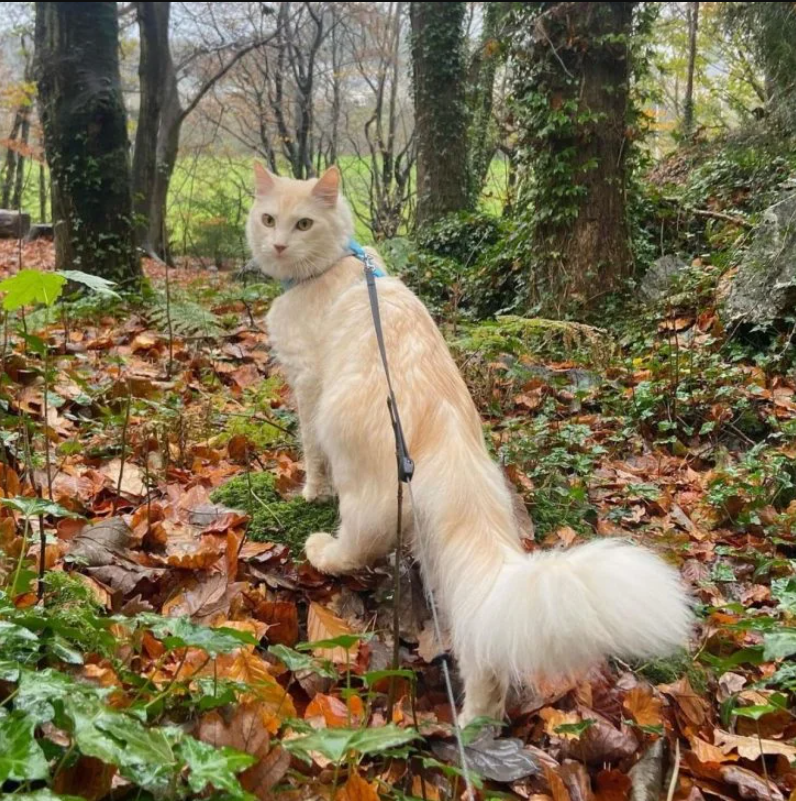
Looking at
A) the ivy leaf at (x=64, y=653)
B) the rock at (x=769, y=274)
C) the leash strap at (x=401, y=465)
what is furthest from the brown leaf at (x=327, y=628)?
the rock at (x=769, y=274)

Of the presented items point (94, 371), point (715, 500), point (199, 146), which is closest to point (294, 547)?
point (715, 500)

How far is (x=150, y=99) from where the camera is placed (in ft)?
48.2

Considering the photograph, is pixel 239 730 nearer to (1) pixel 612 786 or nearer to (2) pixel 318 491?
(1) pixel 612 786

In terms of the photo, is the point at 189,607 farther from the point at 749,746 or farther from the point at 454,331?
the point at 454,331

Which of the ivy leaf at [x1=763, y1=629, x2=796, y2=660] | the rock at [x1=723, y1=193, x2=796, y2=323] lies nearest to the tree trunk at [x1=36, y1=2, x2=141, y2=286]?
the rock at [x1=723, y1=193, x2=796, y2=323]

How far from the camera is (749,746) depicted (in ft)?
7.07

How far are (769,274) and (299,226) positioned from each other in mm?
3512

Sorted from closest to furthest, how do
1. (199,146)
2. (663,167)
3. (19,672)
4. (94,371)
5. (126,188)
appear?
(19,672), (94,371), (126,188), (663,167), (199,146)

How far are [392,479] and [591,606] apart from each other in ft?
2.99

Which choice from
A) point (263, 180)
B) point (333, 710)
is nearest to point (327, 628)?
point (333, 710)

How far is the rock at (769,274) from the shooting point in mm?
4996

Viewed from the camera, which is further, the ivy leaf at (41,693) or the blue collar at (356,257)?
the blue collar at (356,257)

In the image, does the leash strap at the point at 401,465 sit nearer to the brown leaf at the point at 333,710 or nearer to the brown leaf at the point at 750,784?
the brown leaf at the point at 333,710

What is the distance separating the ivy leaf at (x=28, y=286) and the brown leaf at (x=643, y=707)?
217 centimetres
